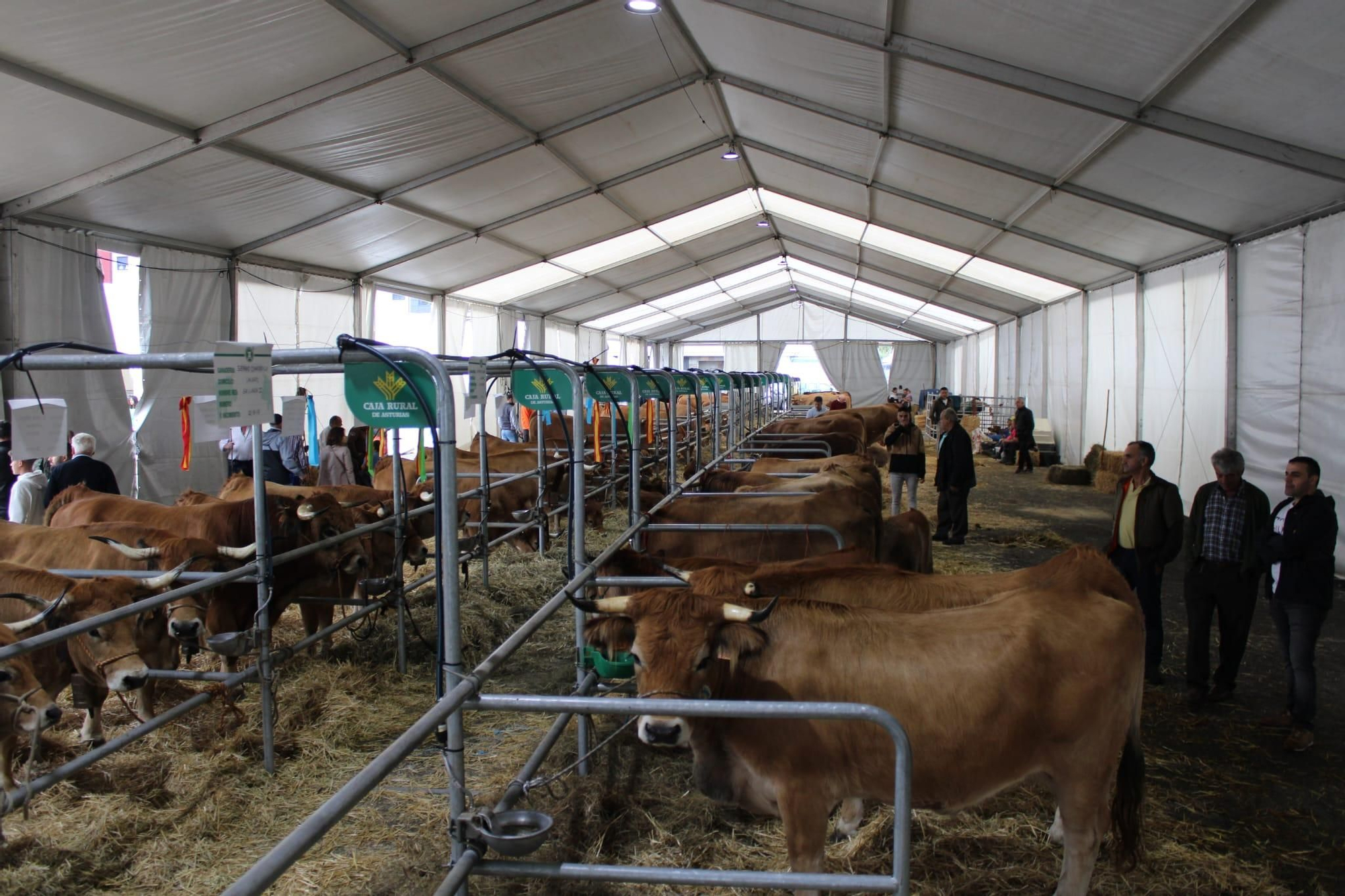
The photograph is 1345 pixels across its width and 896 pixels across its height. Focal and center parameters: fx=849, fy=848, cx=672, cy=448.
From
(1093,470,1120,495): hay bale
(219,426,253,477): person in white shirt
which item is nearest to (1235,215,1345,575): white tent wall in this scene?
(1093,470,1120,495): hay bale

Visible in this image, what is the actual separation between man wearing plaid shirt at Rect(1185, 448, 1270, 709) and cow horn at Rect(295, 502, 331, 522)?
20.2 feet

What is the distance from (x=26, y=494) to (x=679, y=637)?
7268 millimetres

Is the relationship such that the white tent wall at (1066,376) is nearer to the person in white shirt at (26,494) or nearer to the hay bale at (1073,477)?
the hay bale at (1073,477)

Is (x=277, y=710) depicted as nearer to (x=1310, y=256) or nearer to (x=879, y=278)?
(x=1310, y=256)

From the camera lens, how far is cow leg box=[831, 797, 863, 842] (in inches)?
160

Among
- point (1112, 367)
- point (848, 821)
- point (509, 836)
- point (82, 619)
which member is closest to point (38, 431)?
point (82, 619)

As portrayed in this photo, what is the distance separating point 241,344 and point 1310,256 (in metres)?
10.5

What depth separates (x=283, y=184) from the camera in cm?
1086

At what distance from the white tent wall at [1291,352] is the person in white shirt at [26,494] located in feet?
40.9

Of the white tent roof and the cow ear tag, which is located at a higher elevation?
the white tent roof

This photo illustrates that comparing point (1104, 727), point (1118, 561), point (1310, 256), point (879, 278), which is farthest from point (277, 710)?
point (879, 278)

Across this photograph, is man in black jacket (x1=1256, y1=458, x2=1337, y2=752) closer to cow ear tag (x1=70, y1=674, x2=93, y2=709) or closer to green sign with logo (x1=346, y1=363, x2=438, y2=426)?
green sign with logo (x1=346, y1=363, x2=438, y2=426)

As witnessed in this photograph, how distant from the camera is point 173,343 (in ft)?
38.0

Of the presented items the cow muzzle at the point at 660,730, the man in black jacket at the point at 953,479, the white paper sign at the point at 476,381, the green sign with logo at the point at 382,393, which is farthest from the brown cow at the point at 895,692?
the man in black jacket at the point at 953,479
